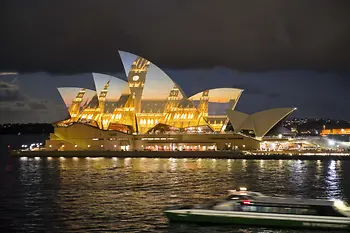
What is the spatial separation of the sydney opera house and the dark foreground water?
19854 mm

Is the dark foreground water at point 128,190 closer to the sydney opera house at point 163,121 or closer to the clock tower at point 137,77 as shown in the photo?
the sydney opera house at point 163,121

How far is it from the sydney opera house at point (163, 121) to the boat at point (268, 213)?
48.7 meters

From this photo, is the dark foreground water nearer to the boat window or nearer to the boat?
the boat

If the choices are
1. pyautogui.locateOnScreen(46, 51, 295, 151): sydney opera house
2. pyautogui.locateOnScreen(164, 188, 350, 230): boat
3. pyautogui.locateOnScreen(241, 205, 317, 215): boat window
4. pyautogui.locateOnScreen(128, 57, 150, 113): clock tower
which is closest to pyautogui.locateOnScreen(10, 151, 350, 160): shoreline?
pyautogui.locateOnScreen(46, 51, 295, 151): sydney opera house

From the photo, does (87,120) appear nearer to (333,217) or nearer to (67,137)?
(67,137)

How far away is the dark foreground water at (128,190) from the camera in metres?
25.0

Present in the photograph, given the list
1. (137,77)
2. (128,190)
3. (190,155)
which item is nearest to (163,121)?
(137,77)

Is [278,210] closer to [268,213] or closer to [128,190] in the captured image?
[268,213]

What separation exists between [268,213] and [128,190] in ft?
43.1

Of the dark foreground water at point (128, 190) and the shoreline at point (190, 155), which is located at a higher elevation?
the shoreline at point (190, 155)

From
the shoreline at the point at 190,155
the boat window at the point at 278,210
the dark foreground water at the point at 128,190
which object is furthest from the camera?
the shoreline at the point at 190,155

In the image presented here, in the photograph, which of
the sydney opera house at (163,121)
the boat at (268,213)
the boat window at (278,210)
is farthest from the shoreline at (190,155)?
the boat window at (278,210)

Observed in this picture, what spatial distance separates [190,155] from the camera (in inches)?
2771

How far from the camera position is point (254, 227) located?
24266 mm
